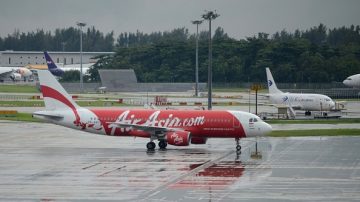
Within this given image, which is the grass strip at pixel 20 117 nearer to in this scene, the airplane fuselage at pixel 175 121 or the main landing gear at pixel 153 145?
the airplane fuselage at pixel 175 121

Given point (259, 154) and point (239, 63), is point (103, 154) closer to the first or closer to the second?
point (259, 154)

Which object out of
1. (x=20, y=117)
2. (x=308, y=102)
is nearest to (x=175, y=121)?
(x=20, y=117)

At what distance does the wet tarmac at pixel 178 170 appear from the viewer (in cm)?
3969

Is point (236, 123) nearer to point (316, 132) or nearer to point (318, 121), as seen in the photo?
point (316, 132)

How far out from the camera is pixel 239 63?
200 m

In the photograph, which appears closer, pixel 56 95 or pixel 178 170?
pixel 178 170

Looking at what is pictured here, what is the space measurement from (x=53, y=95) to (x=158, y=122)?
9.14 meters

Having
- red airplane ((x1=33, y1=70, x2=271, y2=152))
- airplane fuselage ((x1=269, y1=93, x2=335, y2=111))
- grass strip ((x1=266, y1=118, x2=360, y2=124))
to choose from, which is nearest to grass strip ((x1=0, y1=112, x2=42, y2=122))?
red airplane ((x1=33, y1=70, x2=271, y2=152))

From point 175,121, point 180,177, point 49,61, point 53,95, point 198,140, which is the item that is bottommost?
point 180,177

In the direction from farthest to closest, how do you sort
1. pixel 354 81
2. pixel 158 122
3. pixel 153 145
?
1. pixel 354 81
2. pixel 158 122
3. pixel 153 145

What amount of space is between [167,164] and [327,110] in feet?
196

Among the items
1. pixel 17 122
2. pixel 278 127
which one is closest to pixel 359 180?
pixel 278 127

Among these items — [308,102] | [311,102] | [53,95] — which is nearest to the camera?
[53,95]

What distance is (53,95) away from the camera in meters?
62.8
